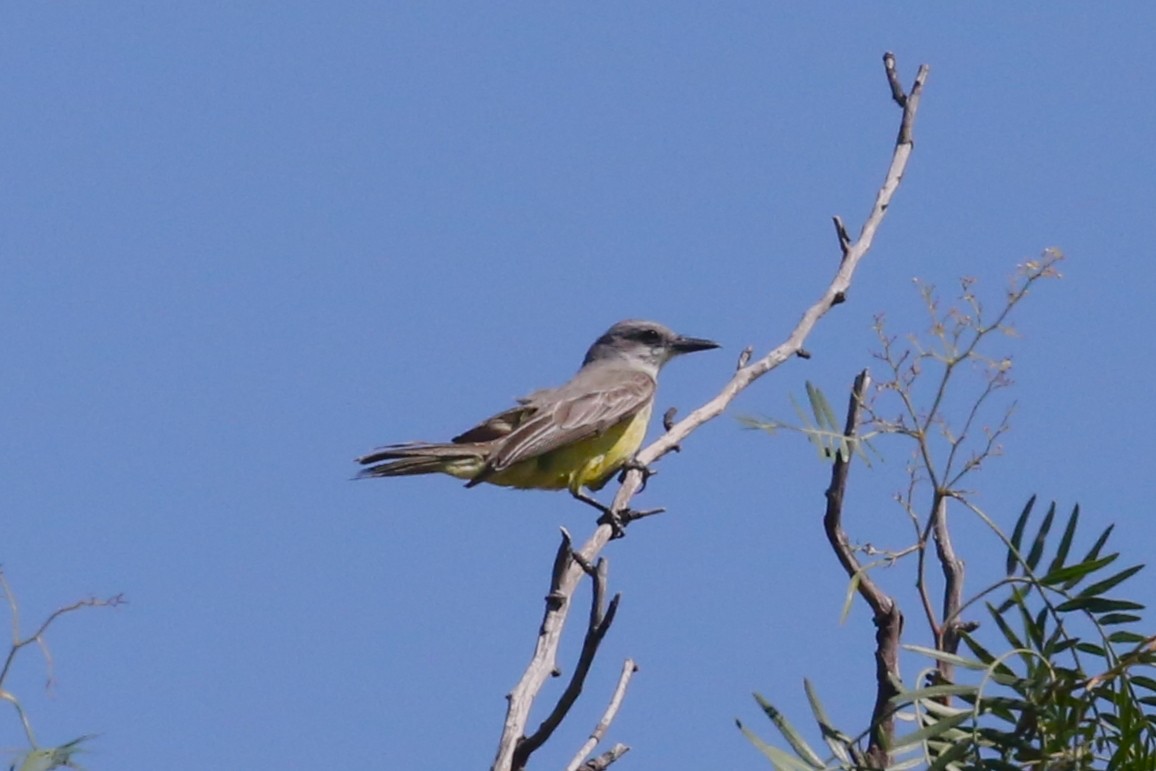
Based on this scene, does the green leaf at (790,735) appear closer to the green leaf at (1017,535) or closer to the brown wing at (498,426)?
the green leaf at (1017,535)

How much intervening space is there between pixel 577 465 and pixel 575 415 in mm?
255

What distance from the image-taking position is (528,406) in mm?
8211

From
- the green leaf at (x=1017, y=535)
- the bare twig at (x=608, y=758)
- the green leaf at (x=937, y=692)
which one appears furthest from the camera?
the bare twig at (x=608, y=758)

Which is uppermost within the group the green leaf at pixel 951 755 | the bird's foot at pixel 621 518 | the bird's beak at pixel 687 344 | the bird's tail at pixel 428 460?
the bird's beak at pixel 687 344

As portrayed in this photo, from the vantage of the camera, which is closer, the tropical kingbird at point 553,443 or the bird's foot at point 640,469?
the bird's foot at point 640,469

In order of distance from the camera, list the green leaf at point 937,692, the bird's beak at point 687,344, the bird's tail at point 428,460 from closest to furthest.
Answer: the green leaf at point 937,692, the bird's tail at point 428,460, the bird's beak at point 687,344

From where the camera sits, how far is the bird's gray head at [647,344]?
9539mm

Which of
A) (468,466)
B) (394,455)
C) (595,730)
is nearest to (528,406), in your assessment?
(468,466)

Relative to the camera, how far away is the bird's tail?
22.6 ft

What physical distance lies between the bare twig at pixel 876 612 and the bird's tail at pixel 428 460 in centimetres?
392

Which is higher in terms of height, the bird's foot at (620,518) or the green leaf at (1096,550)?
the bird's foot at (620,518)

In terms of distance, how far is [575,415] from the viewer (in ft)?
25.9

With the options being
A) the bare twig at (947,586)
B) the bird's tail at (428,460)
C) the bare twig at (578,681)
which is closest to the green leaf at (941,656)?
the bare twig at (947,586)

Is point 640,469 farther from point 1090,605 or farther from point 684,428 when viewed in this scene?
point 1090,605
